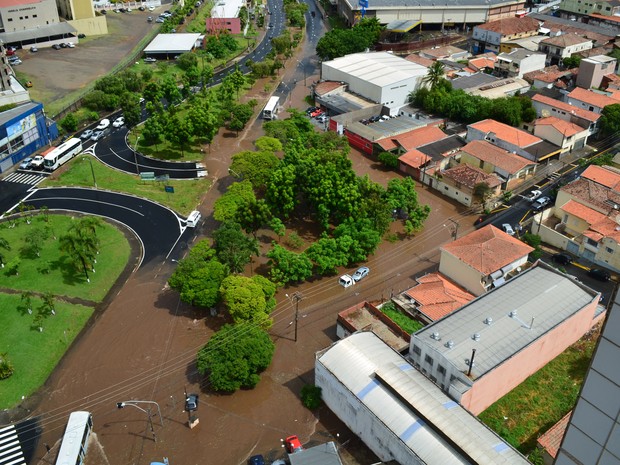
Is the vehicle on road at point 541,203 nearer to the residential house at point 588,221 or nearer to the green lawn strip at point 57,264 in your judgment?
the residential house at point 588,221

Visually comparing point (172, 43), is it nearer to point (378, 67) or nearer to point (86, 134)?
point (86, 134)

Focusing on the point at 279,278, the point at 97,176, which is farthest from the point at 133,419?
the point at 97,176

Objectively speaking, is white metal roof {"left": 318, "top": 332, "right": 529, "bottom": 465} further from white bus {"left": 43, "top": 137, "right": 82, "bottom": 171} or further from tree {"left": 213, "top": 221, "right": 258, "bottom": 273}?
white bus {"left": 43, "top": 137, "right": 82, "bottom": 171}

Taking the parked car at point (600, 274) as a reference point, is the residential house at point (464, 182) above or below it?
above

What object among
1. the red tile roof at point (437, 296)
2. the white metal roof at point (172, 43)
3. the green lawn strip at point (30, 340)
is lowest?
the green lawn strip at point (30, 340)

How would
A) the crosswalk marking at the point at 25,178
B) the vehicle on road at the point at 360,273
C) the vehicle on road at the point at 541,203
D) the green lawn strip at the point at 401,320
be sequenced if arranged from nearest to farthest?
1. the green lawn strip at the point at 401,320
2. the vehicle on road at the point at 360,273
3. the vehicle on road at the point at 541,203
4. the crosswalk marking at the point at 25,178

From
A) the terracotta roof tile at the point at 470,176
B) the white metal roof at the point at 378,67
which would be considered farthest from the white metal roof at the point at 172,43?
the terracotta roof tile at the point at 470,176

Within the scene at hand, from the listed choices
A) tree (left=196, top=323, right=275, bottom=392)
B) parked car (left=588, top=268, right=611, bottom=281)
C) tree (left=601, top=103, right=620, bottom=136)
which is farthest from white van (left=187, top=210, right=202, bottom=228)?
tree (left=601, top=103, right=620, bottom=136)
